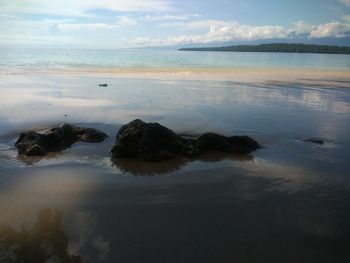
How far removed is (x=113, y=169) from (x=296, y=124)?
29.1 ft

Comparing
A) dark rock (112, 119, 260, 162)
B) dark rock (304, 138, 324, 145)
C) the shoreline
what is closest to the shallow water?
dark rock (304, 138, 324, 145)

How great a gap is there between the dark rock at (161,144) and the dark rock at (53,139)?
151 cm

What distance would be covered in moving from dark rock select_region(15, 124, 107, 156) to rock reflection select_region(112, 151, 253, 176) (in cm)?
220

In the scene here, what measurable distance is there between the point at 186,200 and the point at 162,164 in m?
2.63

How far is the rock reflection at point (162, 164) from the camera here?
1023 cm

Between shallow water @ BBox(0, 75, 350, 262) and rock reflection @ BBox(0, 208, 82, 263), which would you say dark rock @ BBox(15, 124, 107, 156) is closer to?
shallow water @ BBox(0, 75, 350, 262)

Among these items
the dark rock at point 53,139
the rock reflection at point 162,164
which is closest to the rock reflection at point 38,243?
the rock reflection at point 162,164

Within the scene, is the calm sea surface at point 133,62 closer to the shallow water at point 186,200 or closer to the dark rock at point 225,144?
the shallow water at point 186,200

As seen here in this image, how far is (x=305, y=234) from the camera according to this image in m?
6.95

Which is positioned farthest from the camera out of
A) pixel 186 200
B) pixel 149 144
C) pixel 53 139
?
pixel 53 139

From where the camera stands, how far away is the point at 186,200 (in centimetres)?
830

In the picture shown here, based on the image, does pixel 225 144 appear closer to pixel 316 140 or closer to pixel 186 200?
pixel 316 140

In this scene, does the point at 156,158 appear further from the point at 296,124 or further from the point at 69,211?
the point at 296,124

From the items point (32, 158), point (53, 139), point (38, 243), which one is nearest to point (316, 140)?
point (53, 139)
